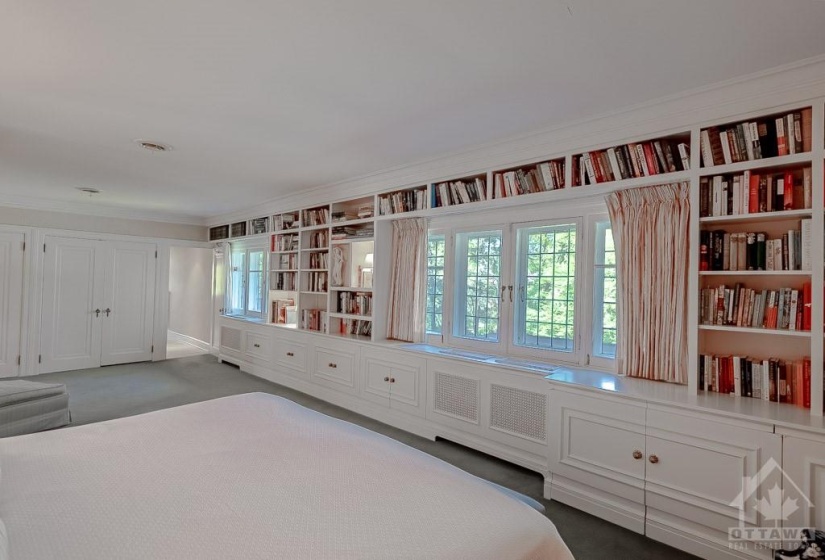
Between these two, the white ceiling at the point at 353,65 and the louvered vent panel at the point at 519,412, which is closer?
the white ceiling at the point at 353,65

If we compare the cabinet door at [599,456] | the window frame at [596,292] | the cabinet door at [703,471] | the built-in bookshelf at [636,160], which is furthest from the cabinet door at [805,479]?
the built-in bookshelf at [636,160]

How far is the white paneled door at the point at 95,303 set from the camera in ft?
19.5

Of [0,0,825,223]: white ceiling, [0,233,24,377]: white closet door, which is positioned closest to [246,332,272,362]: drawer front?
[0,0,825,223]: white ceiling

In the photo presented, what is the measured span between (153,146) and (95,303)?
13.6ft

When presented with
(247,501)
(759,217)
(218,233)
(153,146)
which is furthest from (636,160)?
(218,233)

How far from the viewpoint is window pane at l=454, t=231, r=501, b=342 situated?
3.68 meters

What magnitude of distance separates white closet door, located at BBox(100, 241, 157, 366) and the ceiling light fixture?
3832 millimetres

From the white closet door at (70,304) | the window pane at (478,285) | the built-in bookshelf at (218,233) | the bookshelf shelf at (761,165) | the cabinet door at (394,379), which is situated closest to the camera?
the bookshelf shelf at (761,165)

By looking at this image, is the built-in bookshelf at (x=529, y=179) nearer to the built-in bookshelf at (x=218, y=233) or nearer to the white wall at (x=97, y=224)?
the built-in bookshelf at (x=218, y=233)

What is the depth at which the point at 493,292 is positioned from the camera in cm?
368

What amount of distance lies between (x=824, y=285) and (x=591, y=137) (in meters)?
1.50

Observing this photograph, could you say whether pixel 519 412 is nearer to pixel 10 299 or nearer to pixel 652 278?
pixel 652 278

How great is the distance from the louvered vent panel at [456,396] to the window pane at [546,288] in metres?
0.57

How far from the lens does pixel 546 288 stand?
3355mm
